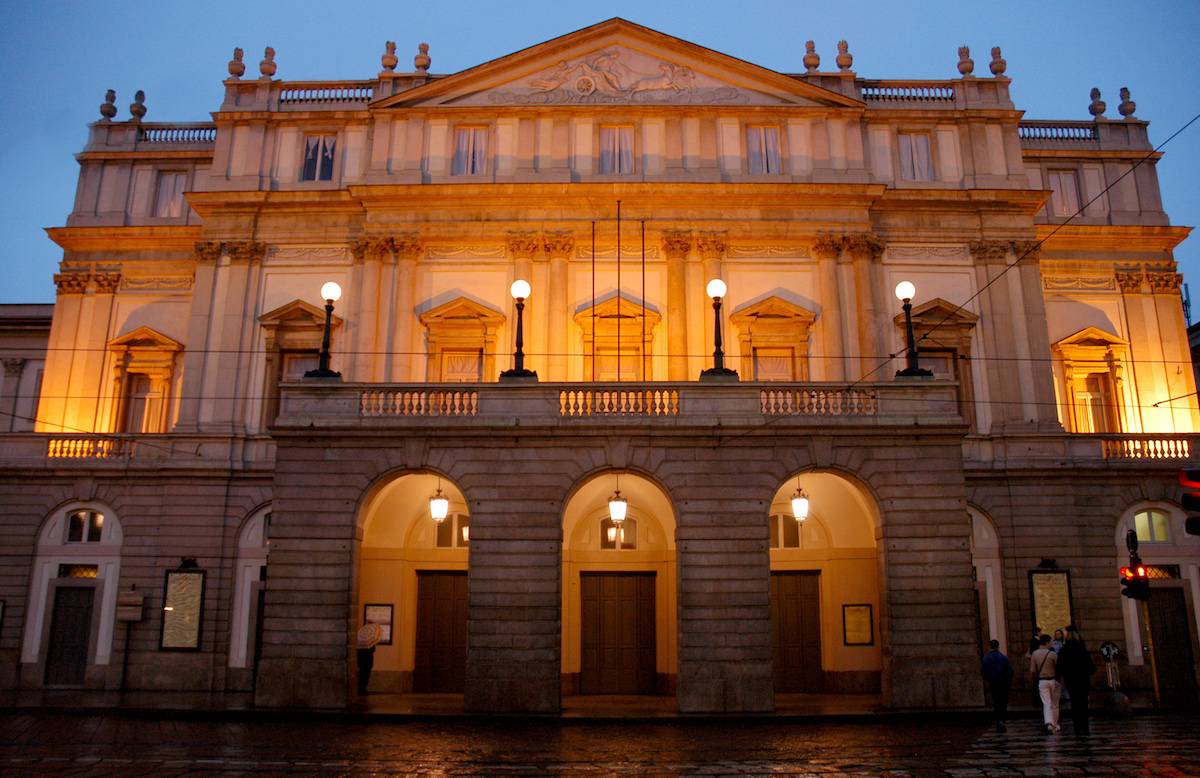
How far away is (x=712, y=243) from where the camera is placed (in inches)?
1153

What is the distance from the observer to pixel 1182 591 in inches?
1073

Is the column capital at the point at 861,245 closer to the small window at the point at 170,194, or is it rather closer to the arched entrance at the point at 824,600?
the arched entrance at the point at 824,600

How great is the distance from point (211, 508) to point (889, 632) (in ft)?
63.8

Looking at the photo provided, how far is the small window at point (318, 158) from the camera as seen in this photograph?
102ft

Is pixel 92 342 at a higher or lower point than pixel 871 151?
lower

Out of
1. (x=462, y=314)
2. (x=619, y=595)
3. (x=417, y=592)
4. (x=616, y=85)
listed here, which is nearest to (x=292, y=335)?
(x=462, y=314)

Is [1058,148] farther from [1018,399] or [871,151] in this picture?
[1018,399]

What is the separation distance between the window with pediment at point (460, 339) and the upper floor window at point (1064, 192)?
1927 cm

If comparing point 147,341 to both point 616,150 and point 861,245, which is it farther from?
point 861,245

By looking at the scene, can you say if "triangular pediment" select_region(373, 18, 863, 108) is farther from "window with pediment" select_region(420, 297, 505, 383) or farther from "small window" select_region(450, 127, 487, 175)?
"window with pediment" select_region(420, 297, 505, 383)

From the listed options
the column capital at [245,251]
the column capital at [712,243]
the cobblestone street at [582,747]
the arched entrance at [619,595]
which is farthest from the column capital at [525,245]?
the cobblestone street at [582,747]

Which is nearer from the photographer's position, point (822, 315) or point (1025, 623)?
point (1025, 623)

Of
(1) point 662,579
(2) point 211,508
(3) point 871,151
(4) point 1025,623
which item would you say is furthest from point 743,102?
(2) point 211,508

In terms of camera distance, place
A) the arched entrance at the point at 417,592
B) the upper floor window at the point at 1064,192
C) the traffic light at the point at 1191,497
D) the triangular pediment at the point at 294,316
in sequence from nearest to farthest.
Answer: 1. the traffic light at the point at 1191,497
2. the arched entrance at the point at 417,592
3. the triangular pediment at the point at 294,316
4. the upper floor window at the point at 1064,192
